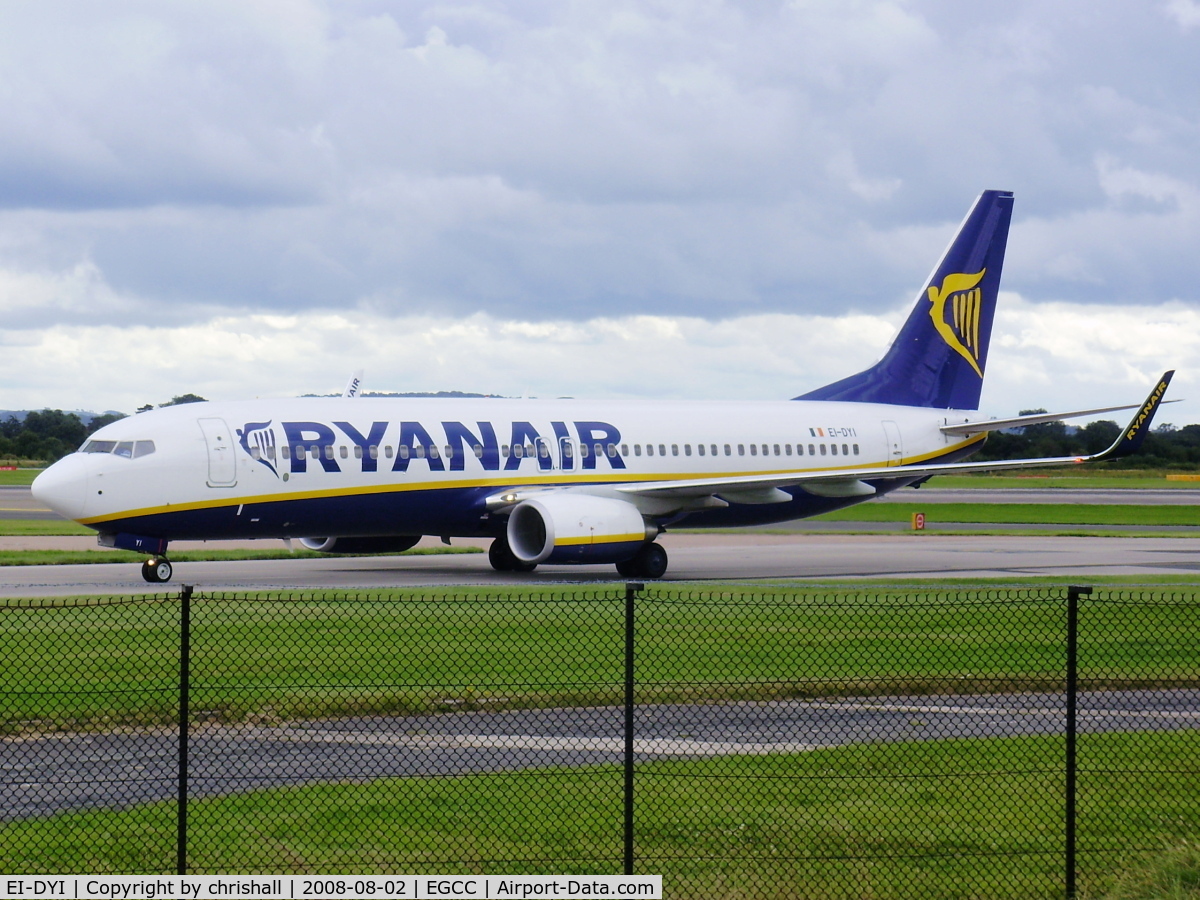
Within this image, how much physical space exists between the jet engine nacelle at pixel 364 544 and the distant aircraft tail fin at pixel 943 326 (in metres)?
13.4

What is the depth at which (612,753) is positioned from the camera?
532 inches

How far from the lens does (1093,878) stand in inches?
392

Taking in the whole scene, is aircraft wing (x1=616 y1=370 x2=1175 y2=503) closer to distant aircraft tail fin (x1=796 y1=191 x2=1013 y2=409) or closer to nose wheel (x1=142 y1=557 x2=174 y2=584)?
distant aircraft tail fin (x1=796 y1=191 x2=1013 y2=409)

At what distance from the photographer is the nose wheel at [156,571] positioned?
95.3 ft

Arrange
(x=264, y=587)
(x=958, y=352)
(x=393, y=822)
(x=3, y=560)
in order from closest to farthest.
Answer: (x=393, y=822), (x=264, y=587), (x=3, y=560), (x=958, y=352)

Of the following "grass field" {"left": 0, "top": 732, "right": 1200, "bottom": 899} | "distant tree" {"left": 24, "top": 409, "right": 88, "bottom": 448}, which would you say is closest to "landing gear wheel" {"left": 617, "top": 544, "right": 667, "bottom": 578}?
"grass field" {"left": 0, "top": 732, "right": 1200, "bottom": 899}

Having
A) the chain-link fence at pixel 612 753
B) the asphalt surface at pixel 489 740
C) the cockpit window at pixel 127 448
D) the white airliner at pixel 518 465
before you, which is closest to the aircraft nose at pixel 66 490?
the white airliner at pixel 518 465

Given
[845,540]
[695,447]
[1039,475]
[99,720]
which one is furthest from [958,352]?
[1039,475]

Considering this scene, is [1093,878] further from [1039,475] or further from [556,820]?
[1039,475]

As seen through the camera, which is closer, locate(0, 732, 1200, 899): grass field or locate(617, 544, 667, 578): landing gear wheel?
locate(0, 732, 1200, 899): grass field

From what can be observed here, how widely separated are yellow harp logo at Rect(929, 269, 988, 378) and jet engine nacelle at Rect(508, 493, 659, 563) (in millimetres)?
14676

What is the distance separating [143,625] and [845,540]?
30276 mm

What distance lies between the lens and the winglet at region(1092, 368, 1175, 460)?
30.3m
